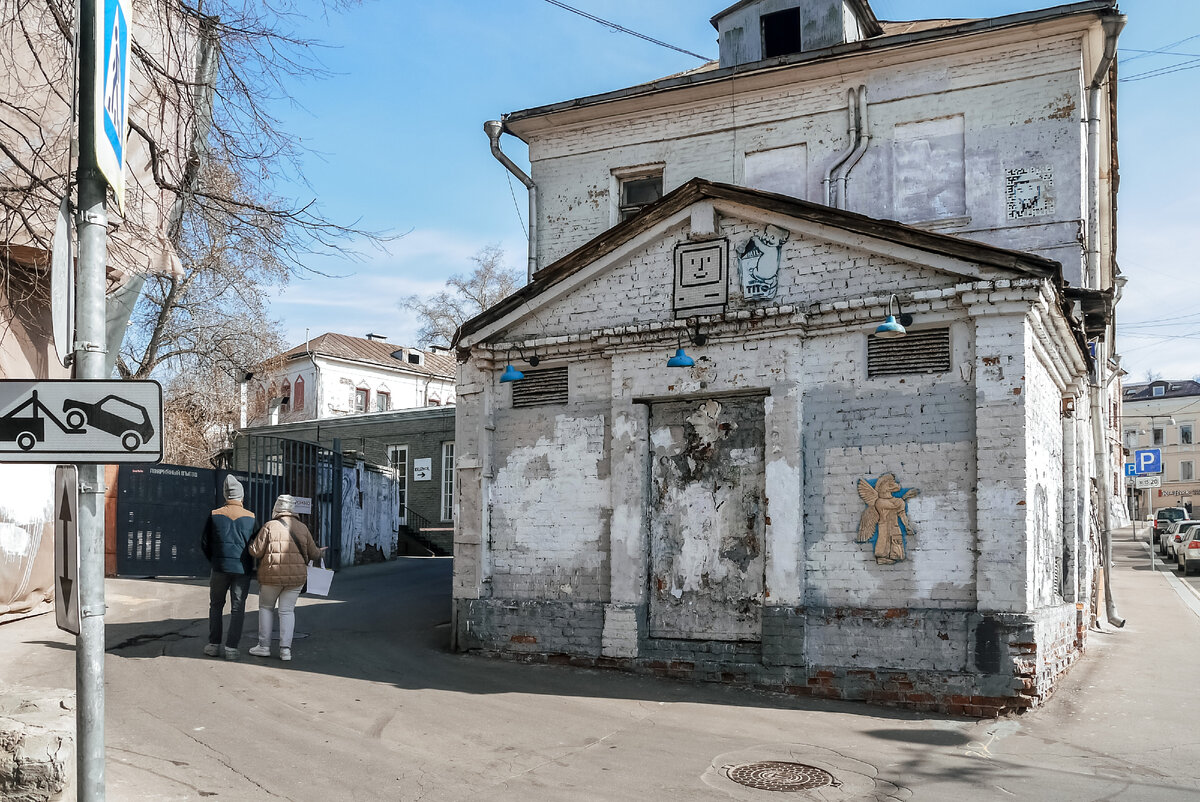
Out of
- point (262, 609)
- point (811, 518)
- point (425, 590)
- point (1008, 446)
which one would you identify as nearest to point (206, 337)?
point (425, 590)

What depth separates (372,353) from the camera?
49406mm

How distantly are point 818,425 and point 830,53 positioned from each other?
774 centimetres

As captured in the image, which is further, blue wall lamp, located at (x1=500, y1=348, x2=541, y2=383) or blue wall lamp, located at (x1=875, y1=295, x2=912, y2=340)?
blue wall lamp, located at (x1=500, y1=348, x2=541, y2=383)

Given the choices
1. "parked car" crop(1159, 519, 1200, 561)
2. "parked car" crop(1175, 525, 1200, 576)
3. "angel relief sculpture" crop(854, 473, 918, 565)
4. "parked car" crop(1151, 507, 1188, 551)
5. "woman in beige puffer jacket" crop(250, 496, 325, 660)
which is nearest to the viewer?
"angel relief sculpture" crop(854, 473, 918, 565)

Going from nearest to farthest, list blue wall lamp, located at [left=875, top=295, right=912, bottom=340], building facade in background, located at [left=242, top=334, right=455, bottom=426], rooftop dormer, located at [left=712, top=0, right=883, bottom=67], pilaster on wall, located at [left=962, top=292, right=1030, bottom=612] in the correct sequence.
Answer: pilaster on wall, located at [left=962, top=292, right=1030, bottom=612]
blue wall lamp, located at [left=875, top=295, right=912, bottom=340]
rooftop dormer, located at [left=712, top=0, right=883, bottom=67]
building facade in background, located at [left=242, top=334, right=455, bottom=426]

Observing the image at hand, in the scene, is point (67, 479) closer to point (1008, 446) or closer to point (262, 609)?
point (262, 609)

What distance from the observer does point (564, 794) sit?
6.03 metres

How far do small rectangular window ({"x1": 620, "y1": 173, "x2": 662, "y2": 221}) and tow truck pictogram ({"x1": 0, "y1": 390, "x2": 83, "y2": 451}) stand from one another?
13.3m

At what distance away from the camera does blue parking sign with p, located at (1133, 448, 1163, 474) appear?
24217 millimetres

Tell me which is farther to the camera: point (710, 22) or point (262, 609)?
point (710, 22)

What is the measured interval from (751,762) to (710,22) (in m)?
14.5

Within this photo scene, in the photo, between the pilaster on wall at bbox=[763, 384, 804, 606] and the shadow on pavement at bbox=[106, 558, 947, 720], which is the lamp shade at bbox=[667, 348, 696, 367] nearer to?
the pilaster on wall at bbox=[763, 384, 804, 606]

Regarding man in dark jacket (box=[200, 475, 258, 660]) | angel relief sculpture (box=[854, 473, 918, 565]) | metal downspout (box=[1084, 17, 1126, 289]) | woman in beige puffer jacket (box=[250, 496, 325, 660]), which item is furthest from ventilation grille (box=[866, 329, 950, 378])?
man in dark jacket (box=[200, 475, 258, 660])

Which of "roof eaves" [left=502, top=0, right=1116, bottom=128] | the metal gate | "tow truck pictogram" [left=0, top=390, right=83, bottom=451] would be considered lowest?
the metal gate
